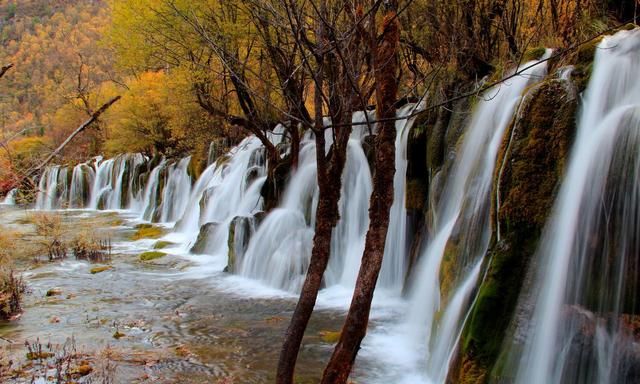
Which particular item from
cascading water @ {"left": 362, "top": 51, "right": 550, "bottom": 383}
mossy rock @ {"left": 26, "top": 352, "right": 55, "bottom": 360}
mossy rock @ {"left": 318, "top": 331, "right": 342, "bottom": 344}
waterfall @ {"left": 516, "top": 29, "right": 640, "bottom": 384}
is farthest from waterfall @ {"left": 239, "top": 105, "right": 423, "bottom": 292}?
waterfall @ {"left": 516, "top": 29, "right": 640, "bottom": 384}

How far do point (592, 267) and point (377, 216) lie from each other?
1.92m

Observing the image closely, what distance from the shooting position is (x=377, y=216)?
4258mm

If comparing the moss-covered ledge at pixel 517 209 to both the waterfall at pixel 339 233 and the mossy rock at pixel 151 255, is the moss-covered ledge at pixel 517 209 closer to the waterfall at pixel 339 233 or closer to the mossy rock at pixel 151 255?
the waterfall at pixel 339 233

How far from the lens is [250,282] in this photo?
433 inches

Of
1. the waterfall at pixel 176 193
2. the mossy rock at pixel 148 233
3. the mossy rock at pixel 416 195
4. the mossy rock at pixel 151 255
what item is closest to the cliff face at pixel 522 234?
the mossy rock at pixel 416 195

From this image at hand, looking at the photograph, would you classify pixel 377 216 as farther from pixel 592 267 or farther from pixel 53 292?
pixel 53 292

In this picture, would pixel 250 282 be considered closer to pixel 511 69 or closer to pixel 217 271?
pixel 217 271

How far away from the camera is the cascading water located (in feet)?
19.3

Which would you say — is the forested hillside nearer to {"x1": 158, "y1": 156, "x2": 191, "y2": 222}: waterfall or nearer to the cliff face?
the cliff face

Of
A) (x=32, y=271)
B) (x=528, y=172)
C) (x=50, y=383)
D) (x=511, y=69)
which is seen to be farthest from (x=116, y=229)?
(x=528, y=172)

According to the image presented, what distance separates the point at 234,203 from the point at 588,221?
41.8ft

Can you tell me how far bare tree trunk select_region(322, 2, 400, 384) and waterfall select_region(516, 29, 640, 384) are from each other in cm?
160

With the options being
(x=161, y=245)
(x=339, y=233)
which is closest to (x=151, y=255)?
(x=161, y=245)

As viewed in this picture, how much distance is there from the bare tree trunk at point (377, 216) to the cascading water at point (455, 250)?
1778 mm
